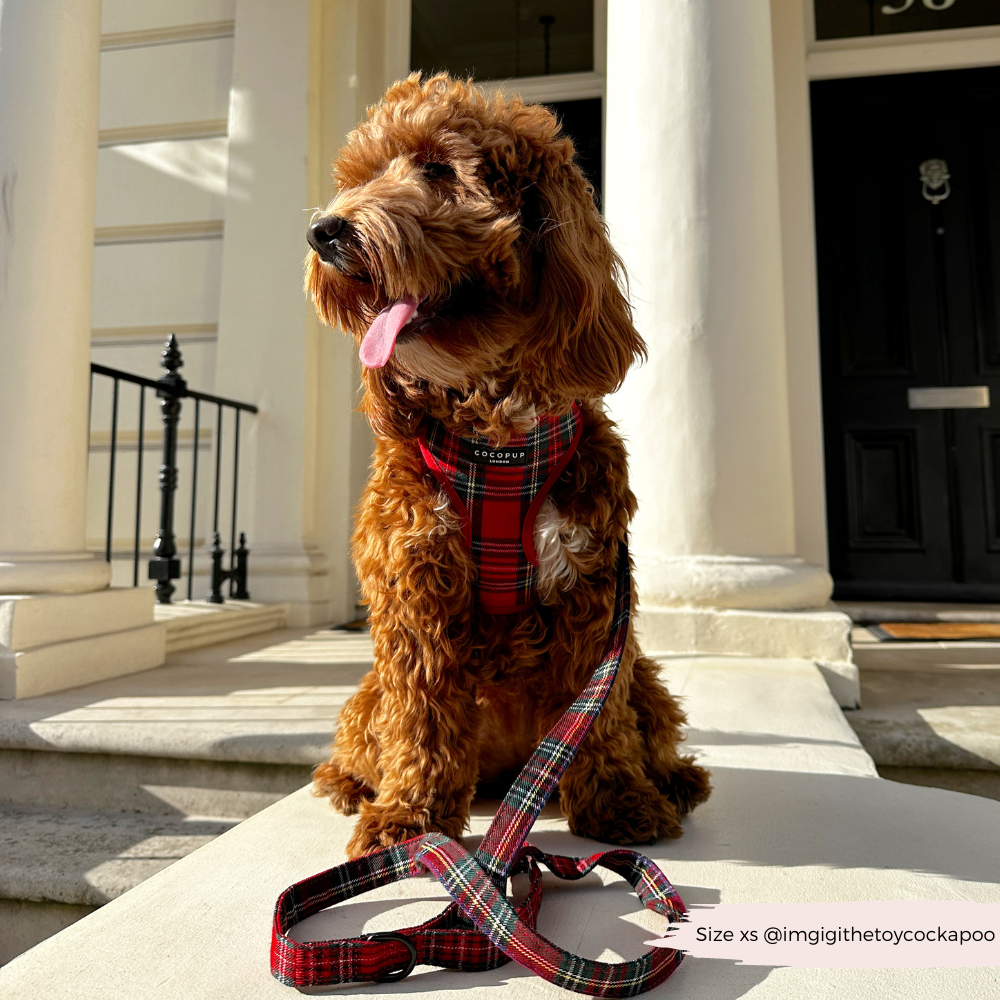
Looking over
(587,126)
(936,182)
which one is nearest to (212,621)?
(587,126)

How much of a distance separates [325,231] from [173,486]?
330 centimetres

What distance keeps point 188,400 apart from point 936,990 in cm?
448

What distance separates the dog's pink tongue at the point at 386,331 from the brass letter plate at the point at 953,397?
14.6 feet

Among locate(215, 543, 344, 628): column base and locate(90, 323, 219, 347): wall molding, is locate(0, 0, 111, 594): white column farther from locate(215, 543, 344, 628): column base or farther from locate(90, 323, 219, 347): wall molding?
locate(90, 323, 219, 347): wall molding

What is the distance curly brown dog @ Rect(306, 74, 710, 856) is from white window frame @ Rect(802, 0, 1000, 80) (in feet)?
14.6

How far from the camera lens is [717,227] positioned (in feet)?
9.48

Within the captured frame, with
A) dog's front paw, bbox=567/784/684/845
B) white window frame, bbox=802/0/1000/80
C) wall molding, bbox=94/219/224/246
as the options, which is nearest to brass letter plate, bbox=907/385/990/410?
white window frame, bbox=802/0/1000/80

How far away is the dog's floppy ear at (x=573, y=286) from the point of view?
106cm

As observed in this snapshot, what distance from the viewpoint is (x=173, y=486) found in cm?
393

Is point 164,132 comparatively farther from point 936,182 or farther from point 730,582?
point 936,182

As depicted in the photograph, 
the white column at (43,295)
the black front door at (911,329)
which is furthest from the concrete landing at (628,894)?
the black front door at (911,329)

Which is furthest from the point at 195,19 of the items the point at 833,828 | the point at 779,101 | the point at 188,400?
the point at 833,828

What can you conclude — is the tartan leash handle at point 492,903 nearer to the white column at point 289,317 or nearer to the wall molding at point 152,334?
the white column at point 289,317

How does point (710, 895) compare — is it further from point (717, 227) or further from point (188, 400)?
point (188, 400)
